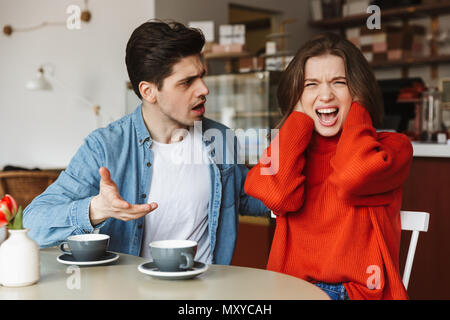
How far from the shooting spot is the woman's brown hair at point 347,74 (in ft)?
4.43

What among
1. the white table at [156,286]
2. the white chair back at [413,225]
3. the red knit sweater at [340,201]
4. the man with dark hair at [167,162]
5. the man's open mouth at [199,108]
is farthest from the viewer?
the man's open mouth at [199,108]

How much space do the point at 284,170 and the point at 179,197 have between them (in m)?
0.35

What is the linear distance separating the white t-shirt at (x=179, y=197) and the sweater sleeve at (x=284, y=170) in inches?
9.1

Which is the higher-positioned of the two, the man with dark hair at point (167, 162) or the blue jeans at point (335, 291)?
the man with dark hair at point (167, 162)

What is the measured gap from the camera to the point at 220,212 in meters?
1.55

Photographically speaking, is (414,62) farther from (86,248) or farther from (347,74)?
(86,248)

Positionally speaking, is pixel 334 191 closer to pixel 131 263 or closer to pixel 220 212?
pixel 220 212

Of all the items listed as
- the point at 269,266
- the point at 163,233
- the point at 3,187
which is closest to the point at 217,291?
the point at 269,266

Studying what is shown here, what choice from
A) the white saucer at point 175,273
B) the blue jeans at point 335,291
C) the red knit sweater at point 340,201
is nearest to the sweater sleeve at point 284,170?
the red knit sweater at point 340,201

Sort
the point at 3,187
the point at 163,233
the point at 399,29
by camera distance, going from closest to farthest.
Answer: the point at 163,233
the point at 3,187
the point at 399,29

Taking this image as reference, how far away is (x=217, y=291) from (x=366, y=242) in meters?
0.47

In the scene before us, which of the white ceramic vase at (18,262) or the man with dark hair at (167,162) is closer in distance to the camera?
the white ceramic vase at (18,262)

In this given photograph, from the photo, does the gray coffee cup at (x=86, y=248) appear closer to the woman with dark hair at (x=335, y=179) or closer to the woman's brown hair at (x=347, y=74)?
the woman with dark hair at (x=335, y=179)

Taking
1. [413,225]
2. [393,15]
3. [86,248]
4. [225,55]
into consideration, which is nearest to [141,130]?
[86,248]
